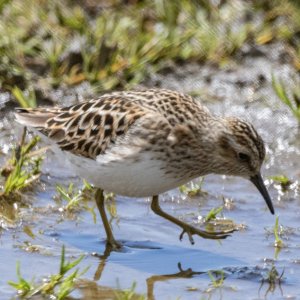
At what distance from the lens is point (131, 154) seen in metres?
6.94

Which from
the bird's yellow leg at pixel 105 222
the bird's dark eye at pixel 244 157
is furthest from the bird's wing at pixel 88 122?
the bird's dark eye at pixel 244 157

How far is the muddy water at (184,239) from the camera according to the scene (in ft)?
21.5

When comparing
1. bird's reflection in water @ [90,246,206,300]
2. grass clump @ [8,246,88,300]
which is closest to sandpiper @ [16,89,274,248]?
bird's reflection in water @ [90,246,206,300]

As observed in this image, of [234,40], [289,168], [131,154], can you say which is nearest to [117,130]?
[131,154]

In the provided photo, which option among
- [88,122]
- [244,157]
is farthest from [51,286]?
[244,157]

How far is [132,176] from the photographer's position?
22.7ft

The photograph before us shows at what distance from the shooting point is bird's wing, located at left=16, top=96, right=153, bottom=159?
7.22m

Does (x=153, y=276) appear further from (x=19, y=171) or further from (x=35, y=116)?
(x=35, y=116)

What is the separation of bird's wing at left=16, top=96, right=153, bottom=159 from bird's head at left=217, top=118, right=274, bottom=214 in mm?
592

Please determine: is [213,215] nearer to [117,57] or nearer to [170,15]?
[117,57]

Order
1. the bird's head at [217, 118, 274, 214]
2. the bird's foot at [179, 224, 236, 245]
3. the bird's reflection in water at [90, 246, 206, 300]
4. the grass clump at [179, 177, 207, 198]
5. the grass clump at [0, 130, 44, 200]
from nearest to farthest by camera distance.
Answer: the bird's reflection in water at [90, 246, 206, 300]
the bird's head at [217, 118, 274, 214]
the bird's foot at [179, 224, 236, 245]
the grass clump at [0, 130, 44, 200]
the grass clump at [179, 177, 207, 198]

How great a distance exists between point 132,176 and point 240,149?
2.70ft

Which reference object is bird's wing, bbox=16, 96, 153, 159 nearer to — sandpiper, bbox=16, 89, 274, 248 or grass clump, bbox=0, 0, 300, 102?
sandpiper, bbox=16, 89, 274, 248

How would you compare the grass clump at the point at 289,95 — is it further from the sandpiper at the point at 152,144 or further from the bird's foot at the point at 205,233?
the bird's foot at the point at 205,233
